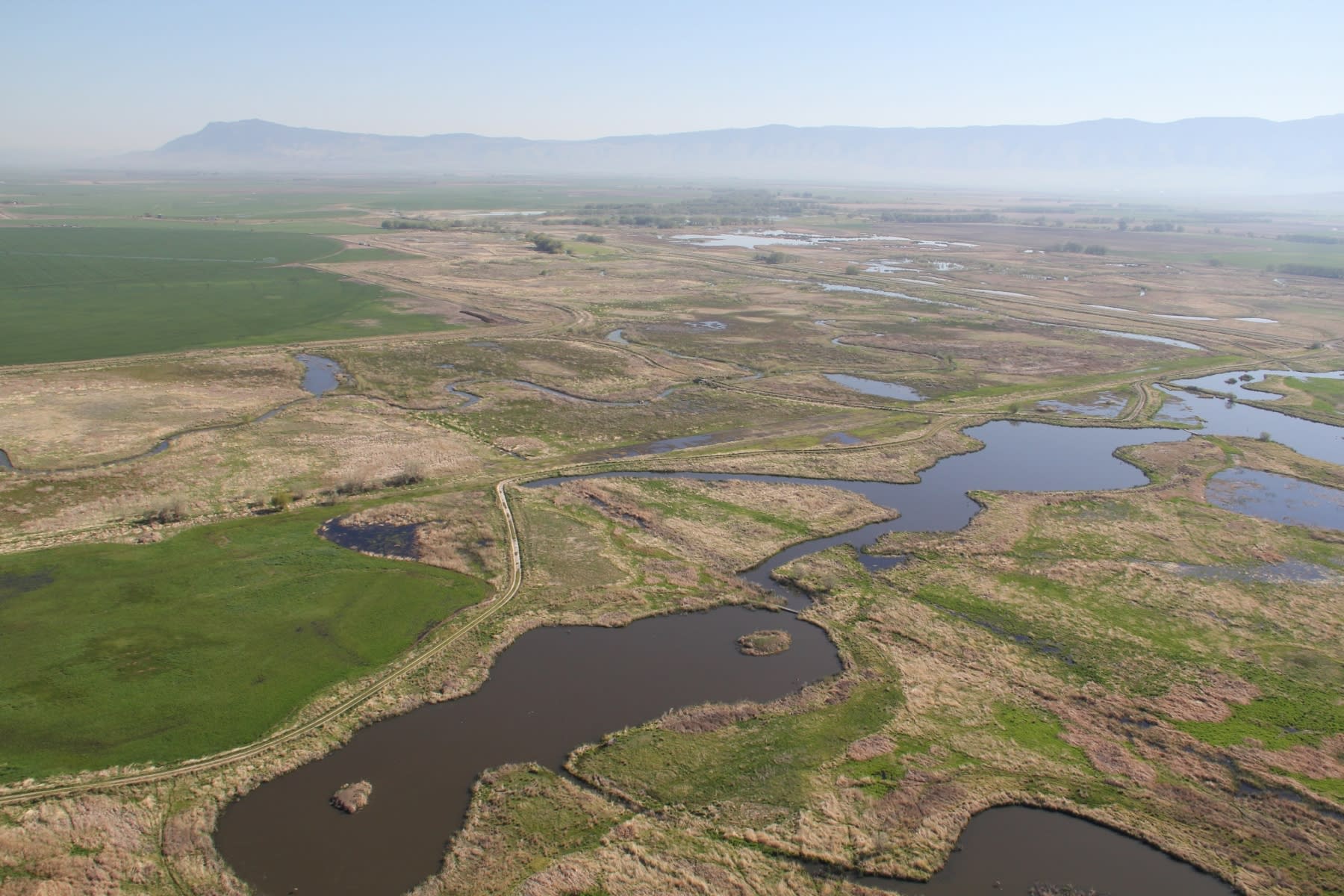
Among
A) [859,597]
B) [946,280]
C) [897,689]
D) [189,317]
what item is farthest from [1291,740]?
[946,280]

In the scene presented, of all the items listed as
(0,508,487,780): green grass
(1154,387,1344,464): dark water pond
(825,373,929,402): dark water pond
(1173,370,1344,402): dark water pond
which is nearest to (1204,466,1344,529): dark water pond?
(1154,387,1344,464): dark water pond

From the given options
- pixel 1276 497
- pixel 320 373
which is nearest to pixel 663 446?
pixel 320 373

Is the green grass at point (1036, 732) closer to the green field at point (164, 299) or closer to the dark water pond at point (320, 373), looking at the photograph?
the dark water pond at point (320, 373)

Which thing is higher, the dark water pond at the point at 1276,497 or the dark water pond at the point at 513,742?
the dark water pond at the point at 1276,497

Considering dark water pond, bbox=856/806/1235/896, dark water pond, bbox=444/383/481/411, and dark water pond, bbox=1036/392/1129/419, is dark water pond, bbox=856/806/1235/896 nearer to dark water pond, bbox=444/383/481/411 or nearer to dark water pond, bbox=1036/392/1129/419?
dark water pond, bbox=444/383/481/411

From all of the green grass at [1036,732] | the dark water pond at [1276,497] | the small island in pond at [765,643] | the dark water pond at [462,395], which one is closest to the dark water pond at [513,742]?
the small island in pond at [765,643]

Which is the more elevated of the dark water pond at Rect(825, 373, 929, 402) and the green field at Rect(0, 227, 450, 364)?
the green field at Rect(0, 227, 450, 364)

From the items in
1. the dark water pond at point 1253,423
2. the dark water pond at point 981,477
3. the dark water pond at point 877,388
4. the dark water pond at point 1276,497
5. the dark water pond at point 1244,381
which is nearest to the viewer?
the dark water pond at point 981,477
